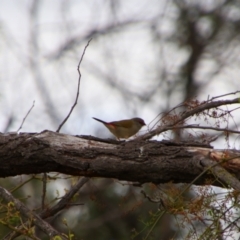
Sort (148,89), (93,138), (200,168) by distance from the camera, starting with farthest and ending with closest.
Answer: (148,89)
(93,138)
(200,168)

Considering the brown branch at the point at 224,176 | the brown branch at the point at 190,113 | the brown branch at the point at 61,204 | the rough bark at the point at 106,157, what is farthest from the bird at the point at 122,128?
the brown branch at the point at 224,176

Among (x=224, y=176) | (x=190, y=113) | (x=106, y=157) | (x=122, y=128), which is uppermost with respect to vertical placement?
(x=122, y=128)

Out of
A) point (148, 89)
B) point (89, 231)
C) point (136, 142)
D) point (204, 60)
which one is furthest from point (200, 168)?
point (204, 60)

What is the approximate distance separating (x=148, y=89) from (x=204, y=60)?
1.46 meters

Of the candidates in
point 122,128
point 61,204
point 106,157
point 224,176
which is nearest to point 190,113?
point 106,157

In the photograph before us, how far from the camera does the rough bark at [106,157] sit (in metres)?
3.58

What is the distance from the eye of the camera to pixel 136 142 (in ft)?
12.2

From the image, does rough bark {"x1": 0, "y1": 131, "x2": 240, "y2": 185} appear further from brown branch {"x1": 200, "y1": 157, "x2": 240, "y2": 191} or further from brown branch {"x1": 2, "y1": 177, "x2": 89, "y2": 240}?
brown branch {"x1": 2, "y1": 177, "x2": 89, "y2": 240}

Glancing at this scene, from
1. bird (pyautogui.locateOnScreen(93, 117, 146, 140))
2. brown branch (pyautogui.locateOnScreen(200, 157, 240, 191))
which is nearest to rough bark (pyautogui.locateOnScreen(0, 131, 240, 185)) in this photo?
brown branch (pyautogui.locateOnScreen(200, 157, 240, 191))

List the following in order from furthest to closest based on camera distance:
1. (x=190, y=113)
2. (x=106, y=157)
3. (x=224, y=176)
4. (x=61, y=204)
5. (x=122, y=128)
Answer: (x=122, y=128)
(x=61, y=204)
(x=190, y=113)
(x=106, y=157)
(x=224, y=176)

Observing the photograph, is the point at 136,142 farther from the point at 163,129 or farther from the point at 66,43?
the point at 66,43

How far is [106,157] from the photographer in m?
3.64

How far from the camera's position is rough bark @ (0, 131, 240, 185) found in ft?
11.7

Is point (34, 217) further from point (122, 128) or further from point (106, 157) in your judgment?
point (122, 128)
